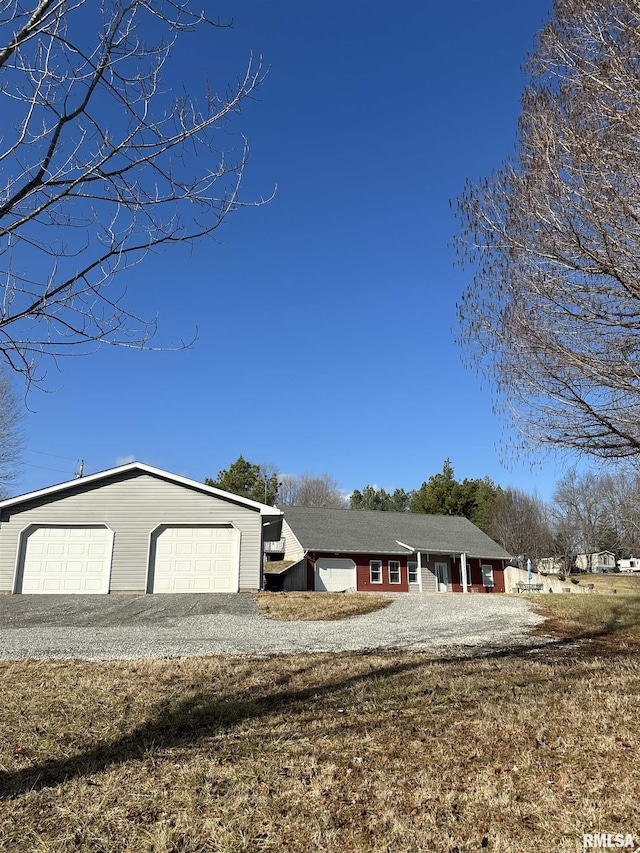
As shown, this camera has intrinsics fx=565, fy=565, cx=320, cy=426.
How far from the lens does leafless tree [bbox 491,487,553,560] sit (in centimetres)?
4425

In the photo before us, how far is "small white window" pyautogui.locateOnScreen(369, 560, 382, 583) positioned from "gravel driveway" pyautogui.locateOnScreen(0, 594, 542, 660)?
9.68 m

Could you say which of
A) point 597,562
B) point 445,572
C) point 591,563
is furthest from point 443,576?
point 597,562

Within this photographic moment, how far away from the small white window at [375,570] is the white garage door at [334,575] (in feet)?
2.81

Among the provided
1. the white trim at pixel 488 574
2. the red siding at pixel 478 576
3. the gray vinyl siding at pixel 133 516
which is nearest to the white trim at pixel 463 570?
the red siding at pixel 478 576

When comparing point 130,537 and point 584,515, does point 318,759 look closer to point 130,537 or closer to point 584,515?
point 130,537

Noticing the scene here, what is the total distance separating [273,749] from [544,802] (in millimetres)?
1838

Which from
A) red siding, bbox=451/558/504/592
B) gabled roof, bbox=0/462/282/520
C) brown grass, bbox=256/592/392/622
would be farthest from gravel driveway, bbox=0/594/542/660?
red siding, bbox=451/558/504/592

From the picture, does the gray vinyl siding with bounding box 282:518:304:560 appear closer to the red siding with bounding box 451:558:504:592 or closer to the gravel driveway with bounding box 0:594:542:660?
the red siding with bounding box 451:558:504:592

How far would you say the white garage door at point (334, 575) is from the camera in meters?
25.9

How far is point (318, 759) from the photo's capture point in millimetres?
3863

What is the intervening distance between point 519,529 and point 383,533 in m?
20.3

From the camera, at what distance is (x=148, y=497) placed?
1814 centimetres

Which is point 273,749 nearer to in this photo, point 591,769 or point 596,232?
point 591,769

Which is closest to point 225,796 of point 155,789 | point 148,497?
point 155,789
